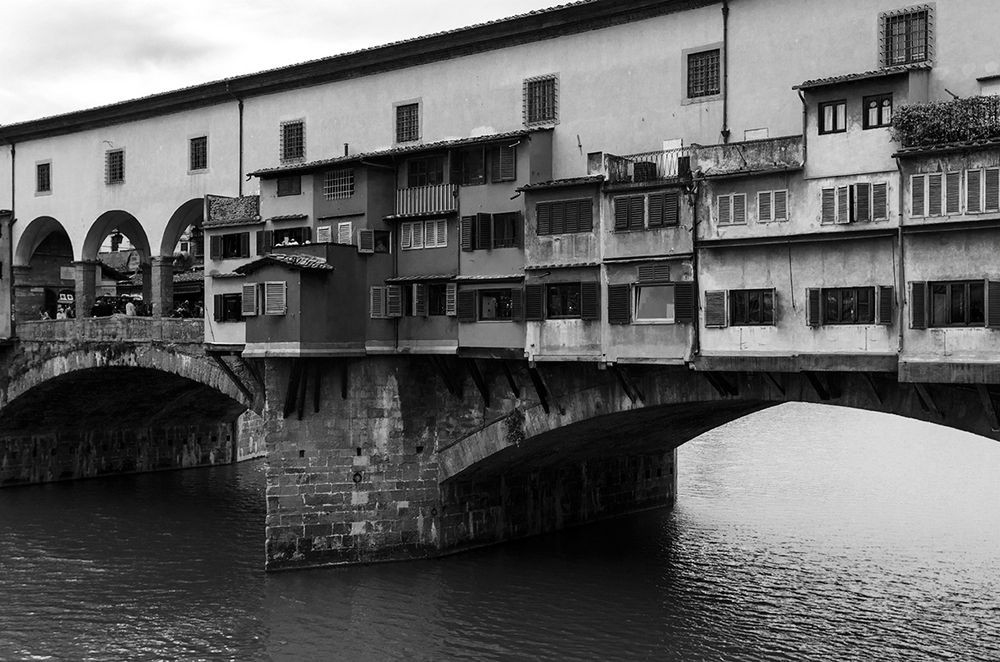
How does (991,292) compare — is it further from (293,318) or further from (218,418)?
(218,418)

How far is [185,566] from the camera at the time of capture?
32.8 meters

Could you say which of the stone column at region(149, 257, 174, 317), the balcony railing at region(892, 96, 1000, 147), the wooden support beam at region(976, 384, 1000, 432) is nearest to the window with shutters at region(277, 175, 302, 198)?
the stone column at region(149, 257, 174, 317)

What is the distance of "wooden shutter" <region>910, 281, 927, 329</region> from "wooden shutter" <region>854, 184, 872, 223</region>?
1.75 m

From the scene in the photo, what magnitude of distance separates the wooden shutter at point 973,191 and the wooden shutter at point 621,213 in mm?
7882

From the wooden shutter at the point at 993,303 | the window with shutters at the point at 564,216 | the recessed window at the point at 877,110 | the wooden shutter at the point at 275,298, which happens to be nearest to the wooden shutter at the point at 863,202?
the recessed window at the point at 877,110

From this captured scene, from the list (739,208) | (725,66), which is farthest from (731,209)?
(725,66)

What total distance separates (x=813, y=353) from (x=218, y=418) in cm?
3653

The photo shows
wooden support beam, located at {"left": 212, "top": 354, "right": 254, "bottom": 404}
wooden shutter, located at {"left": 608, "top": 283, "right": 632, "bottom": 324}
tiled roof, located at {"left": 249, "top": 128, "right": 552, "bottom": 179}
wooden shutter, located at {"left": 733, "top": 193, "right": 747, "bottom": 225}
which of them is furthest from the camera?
wooden support beam, located at {"left": 212, "top": 354, "right": 254, "bottom": 404}

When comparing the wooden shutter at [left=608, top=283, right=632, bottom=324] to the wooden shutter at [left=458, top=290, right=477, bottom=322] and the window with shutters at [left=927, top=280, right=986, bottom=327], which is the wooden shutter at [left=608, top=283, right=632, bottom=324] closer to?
the wooden shutter at [left=458, top=290, right=477, bottom=322]

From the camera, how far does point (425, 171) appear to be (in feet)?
102

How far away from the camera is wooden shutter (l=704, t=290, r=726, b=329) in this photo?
83.4 ft

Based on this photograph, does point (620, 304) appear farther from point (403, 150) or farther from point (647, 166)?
point (403, 150)

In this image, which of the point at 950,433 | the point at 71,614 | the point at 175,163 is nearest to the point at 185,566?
the point at 71,614

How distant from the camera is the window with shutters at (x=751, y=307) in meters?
24.9
